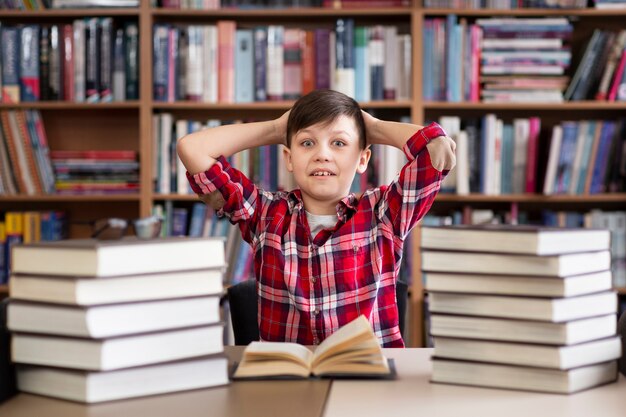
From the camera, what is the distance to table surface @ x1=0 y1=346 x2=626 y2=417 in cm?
90

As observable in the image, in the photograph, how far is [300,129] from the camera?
1.69 meters

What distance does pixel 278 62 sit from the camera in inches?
123

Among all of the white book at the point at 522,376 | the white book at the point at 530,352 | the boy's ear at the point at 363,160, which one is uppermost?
the boy's ear at the point at 363,160

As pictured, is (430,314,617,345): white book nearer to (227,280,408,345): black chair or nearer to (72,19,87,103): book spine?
(227,280,408,345): black chair

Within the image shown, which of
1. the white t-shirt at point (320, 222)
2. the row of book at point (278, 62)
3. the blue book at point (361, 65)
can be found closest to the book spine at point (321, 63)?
the row of book at point (278, 62)

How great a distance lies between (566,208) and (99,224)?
2.70m

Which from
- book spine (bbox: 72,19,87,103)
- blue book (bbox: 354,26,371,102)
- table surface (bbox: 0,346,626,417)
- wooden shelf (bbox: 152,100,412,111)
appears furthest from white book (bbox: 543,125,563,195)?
table surface (bbox: 0,346,626,417)

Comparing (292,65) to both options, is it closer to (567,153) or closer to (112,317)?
(567,153)

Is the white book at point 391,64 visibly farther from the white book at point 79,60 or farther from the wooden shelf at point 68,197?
the white book at point 79,60

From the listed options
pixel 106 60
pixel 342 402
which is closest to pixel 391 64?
pixel 106 60

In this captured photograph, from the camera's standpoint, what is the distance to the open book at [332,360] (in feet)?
3.44

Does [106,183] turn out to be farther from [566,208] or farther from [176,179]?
[566,208]

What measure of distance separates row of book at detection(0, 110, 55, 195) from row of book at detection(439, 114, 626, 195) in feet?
5.39

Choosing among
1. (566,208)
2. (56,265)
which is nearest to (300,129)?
(56,265)
